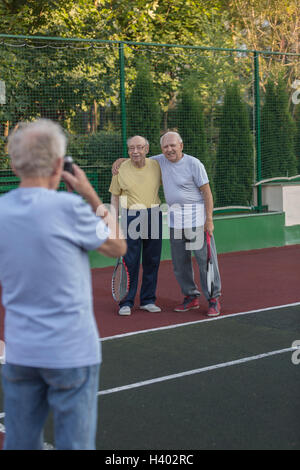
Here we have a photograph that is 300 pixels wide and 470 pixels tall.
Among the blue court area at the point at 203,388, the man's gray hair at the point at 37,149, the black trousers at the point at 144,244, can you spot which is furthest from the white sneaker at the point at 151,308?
the man's gray hair at the point at 37,149

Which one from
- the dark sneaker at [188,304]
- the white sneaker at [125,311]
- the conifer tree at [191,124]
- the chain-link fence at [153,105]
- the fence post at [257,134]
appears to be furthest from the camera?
the fence post at [257,134]

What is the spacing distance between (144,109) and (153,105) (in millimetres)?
225

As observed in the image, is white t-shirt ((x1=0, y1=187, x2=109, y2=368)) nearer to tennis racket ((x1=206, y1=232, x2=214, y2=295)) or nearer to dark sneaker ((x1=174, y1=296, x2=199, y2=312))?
tennis racket ((x1=206, y1=232, x2=214, y2=295))

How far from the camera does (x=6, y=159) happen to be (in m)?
10.2

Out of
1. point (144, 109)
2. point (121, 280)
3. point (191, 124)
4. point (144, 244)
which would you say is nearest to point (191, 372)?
point (121, 280)

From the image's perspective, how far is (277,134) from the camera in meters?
13.8

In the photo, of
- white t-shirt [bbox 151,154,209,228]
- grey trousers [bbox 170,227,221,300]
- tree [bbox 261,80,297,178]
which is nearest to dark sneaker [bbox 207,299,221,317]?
grey trousers [bbox 170,227,221,300]

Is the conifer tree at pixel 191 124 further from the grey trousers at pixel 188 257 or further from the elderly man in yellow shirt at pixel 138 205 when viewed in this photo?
the grey trousers at pixel 188 257

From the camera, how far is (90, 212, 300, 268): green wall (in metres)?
12.4

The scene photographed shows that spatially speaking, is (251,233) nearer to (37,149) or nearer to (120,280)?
(120,280)

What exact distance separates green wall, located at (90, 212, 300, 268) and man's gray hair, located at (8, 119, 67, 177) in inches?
367

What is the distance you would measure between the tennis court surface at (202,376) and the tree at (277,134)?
5.16 meters

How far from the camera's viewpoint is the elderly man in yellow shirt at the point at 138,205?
7.39 meters
